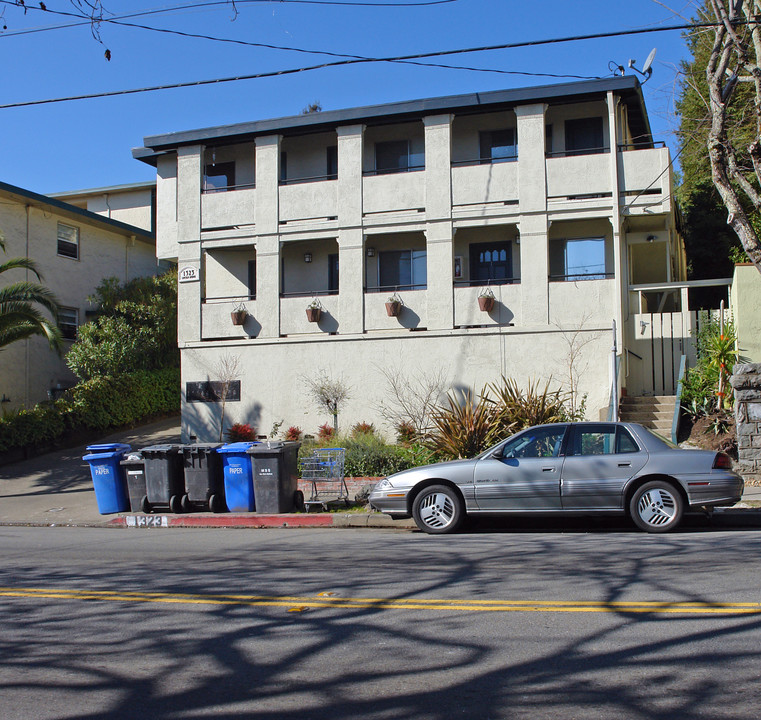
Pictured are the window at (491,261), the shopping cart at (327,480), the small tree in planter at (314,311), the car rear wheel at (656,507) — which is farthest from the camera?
the window at (491,261)

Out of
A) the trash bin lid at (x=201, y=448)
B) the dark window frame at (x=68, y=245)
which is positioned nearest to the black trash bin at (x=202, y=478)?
the trash bin lid at (x=201, y=448)

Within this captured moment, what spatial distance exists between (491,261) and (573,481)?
1147 centimetres

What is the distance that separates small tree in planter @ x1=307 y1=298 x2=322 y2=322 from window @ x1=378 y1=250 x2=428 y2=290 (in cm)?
187

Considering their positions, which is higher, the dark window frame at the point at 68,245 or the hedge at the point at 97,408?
the dark window frame at the point at 68,245

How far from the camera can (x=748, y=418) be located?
13.1m

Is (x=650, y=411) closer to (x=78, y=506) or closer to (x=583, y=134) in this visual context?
(x=583, y=134)

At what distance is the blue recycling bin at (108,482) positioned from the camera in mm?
14641

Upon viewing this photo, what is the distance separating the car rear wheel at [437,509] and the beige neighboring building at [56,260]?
16247 mm

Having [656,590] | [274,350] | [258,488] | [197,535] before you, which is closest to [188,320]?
[274,350]

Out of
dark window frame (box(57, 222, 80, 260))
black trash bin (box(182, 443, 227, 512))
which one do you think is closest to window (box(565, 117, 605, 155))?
black trash bin (box(182, 443, 227, 512))

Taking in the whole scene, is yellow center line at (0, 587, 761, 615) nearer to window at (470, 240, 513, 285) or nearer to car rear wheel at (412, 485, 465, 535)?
car rear wheel at (412, 485, 465, 535)

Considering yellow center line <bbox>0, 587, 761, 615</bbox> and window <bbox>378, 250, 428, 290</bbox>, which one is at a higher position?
window <bbox>378, 250, 428, 290</bbox>

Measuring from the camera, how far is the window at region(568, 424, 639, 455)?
33.4 feet

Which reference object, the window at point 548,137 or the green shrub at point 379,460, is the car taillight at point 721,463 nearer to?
the green shrub at point 379,460
